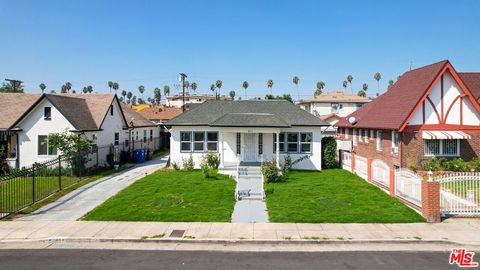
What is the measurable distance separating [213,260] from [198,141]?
1473cm

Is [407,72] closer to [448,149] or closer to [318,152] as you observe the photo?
[448,149]

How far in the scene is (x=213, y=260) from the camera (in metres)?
8.76

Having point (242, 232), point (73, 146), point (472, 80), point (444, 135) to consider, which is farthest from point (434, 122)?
point (73, 146)

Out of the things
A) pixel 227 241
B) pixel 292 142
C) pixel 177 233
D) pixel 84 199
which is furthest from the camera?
pixel 292 142

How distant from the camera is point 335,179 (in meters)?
19.0

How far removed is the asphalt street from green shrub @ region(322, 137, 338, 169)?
14.1 m

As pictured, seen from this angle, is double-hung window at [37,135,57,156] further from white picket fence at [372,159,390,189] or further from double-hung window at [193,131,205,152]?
white picket fence at [372,159,390,189]

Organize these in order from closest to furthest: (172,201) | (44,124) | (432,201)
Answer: (432,201) → (172,201) → (44,124)

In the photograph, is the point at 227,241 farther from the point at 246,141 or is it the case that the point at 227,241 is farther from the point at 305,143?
the point at 305,143

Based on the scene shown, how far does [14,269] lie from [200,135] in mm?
15468

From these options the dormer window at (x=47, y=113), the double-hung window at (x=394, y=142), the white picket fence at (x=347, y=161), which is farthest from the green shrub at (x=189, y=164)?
the double-hung window at (x=394, y=142)

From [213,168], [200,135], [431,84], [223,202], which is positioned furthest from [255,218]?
[431,84]

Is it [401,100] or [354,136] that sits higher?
[401,100]

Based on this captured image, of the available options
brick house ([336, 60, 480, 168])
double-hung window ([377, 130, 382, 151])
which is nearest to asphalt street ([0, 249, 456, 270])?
brick house ([336, 60, 480, 168])
